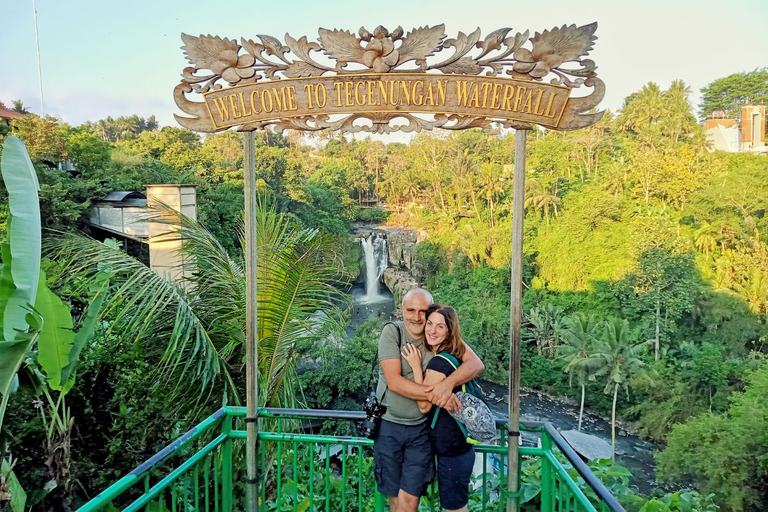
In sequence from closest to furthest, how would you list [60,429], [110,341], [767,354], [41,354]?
[41,354] < [60,429] < [110,341] < [767,354]

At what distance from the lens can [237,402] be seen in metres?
4.32

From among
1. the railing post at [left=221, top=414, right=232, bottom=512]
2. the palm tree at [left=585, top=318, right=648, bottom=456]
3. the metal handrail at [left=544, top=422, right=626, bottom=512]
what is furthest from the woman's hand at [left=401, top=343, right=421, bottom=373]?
the palm tree at [left=585, top=318, right=648, bottom=456]

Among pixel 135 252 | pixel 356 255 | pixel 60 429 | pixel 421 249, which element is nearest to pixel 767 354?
pixel 421 249

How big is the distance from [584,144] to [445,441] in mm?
33544

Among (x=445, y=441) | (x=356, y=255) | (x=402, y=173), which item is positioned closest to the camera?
(x=445, y=441)

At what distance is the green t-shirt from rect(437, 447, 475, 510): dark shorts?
0.24 meters

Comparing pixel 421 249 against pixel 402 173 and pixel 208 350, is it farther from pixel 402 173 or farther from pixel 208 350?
pixel 208 350

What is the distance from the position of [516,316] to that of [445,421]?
0.67 m

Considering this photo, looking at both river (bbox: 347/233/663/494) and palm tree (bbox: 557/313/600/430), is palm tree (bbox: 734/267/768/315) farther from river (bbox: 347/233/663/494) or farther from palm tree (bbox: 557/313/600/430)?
river (bbox: 347/233/663/494)

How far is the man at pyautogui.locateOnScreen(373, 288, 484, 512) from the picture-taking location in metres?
2.32

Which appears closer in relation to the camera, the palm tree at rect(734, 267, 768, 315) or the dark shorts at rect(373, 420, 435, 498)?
the dark shorts at rect(373, 420, 435, 498)

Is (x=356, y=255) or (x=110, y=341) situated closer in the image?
(x=110, y=341)

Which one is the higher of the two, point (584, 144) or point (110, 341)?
point (584, 144)

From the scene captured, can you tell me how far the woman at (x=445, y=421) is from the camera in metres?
2.27
